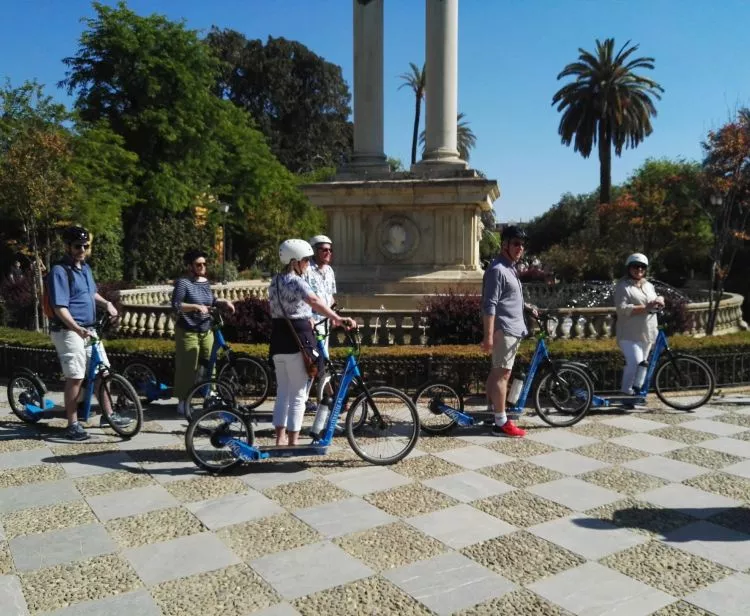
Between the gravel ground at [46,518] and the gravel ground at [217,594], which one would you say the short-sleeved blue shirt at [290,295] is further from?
the gravel ground at [217,594]

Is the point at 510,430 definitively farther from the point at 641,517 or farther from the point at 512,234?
the point at 641,517

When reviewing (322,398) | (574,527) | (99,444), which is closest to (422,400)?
(322,398)

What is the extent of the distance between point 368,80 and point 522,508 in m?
14.0

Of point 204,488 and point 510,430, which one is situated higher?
point 510,430

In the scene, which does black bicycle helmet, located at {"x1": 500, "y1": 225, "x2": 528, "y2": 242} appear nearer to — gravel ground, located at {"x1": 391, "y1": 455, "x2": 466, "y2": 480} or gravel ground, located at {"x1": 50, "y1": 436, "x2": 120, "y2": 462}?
gravel ground, located at {"x1": 391, "y1": 455, "x2": 466, "y2": 480}

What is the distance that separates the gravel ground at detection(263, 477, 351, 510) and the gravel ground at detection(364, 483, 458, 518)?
0.94ft

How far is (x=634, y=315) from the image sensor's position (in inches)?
329

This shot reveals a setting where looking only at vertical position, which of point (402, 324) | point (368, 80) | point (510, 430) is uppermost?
→ point (368, 80)

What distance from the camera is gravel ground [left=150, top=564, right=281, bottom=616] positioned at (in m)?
3.77

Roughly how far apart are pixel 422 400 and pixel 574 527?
271cm

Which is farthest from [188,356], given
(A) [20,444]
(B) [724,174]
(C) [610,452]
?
(B) [724,174]

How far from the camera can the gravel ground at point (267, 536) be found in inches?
178

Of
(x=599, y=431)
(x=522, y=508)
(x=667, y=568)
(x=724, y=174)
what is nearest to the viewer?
(x=667, y=568)

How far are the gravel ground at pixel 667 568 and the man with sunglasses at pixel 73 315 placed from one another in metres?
5.04
